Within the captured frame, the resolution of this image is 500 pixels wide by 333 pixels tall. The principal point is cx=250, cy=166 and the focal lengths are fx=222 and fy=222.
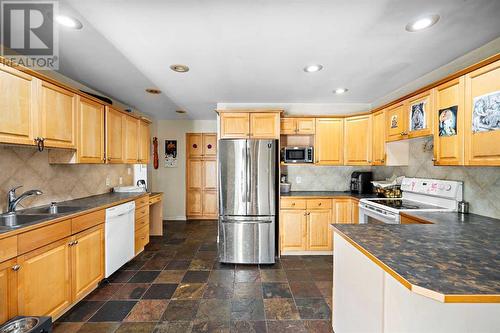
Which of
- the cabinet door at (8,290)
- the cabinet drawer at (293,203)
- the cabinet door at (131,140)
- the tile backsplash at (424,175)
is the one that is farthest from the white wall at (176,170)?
the cabinet door at (8,290)

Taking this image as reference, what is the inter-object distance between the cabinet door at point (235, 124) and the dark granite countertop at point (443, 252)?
2068 millimetres

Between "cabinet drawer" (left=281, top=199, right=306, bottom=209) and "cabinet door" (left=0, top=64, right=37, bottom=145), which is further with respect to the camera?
"cabinet drawer" (left=281, top=199, right=306, bottom=209)

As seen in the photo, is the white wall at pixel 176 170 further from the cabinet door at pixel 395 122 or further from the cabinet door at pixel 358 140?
the cabinet door at pixel 395 122

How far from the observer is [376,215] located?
251cm

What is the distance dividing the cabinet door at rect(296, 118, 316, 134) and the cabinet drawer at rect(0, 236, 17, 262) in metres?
3.28

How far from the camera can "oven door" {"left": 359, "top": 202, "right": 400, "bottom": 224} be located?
2.24m

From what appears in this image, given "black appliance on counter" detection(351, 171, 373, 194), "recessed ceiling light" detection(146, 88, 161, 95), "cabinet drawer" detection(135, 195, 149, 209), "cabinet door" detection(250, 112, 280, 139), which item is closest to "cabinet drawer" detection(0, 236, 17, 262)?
"cabinet drawer" detection(135, 195, 149, 209)

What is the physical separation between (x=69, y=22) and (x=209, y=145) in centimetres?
387

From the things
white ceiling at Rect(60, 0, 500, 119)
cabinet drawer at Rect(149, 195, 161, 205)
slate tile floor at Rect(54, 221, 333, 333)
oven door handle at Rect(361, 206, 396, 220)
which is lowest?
slate tile floor at Rect(54, 221, 333, 333)

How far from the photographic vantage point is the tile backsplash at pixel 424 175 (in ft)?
6.43

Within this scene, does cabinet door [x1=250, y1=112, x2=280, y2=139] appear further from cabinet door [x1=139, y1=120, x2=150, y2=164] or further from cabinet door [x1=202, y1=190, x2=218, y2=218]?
cabinet door [x1=202, y1=190, x2=218, y2=218]

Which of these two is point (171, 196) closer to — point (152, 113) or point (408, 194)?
point (152, 113)

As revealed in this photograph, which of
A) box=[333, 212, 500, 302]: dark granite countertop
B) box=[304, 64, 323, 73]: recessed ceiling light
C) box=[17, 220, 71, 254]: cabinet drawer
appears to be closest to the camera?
box=[333, 212, 500, 302]: dark granite countertop

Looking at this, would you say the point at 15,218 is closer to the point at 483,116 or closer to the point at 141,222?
the point at 141,222
